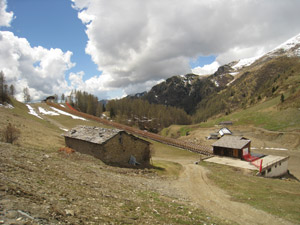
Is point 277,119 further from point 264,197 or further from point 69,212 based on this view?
point 69,212

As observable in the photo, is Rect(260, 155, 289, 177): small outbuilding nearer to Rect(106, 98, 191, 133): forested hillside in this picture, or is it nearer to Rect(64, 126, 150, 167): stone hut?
Rect(64, 126, 150, 167): stone hut

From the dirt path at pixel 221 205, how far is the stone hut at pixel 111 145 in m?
8.54

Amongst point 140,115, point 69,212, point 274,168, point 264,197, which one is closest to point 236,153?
point 274,168

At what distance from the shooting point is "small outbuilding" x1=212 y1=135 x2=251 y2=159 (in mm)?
43778

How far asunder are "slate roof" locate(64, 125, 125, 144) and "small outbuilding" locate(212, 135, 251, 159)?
30.9m

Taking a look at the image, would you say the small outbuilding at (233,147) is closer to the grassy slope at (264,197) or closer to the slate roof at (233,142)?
the slate roof at (233,142)

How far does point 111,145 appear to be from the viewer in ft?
82.8

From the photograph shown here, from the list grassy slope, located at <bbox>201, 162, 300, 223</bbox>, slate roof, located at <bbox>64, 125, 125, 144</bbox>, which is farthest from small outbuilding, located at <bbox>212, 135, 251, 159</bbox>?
slate roof, located at <bbox>64, 125, 125, 144</bbox>

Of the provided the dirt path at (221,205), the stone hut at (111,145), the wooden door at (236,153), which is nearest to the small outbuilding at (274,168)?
the wooden door at (236,153)

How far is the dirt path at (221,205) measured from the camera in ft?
46.3

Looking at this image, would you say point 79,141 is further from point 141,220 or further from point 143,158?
point 141,220

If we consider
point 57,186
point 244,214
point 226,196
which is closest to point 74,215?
point 57,186

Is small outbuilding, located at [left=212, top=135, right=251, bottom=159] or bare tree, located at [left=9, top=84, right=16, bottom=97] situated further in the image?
bare tree, located at [left=9, top=84, right=16, bottom=97]

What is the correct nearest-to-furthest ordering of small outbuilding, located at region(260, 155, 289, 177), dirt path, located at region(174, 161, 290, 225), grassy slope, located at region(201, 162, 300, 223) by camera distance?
dirt path, located at region(174, 161, 290, 225)
grassy slope, located at region(201, 162, 300, 223)
small outbuilding, located at region(260, 155, 289, 177)
